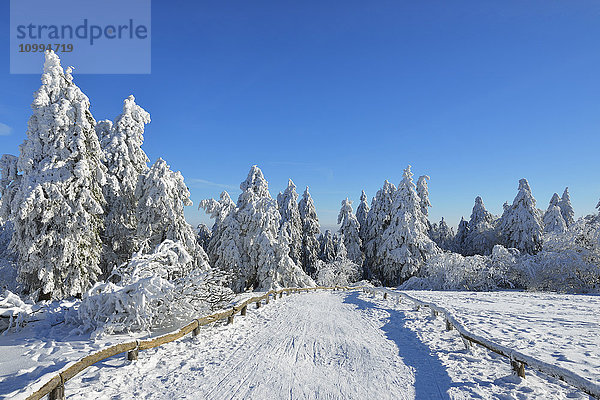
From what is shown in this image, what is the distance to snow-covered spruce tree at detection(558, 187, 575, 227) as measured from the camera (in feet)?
157

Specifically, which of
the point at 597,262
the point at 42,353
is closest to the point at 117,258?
the point at 42,353

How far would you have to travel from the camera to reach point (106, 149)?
797 inches

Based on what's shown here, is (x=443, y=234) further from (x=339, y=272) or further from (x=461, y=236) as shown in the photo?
(x=339, y=272)

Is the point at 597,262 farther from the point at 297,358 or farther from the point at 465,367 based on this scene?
the point at 297,358

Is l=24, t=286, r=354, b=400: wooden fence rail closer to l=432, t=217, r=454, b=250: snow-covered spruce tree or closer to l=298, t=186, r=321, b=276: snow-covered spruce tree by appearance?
l=298, t=186, r=321, b=276: snow-covered spruce tree

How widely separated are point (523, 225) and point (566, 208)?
23.8 m

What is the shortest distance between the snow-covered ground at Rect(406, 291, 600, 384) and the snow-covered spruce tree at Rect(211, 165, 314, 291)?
14774mm

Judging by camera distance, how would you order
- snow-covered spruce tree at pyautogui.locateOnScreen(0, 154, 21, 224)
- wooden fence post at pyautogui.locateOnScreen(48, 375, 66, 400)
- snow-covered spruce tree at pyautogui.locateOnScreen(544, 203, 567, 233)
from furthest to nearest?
snow-covered spruce tree at pyautogui.locateOnScreen(544, 203, 567, 233) → snow-covered spruce tree at pyautogui.locateOnScreen(0, 154, 21, 224) → wooden fence post at pyautogui.locateOnScreen(48, 375, 66, 400)

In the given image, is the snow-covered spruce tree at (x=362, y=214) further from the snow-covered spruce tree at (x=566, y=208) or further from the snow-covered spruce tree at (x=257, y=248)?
the snow-covered spruce tree at (x=566, y=208)

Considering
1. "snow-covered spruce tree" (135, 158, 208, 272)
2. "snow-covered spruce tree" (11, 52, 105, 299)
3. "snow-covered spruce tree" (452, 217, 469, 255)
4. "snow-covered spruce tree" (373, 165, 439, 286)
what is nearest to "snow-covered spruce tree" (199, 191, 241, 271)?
"snow-covered spruce tree" (135, 158, 208, 272)

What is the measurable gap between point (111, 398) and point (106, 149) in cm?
1897

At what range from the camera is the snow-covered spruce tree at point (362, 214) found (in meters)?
45.7

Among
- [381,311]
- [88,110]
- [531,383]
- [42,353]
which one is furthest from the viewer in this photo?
[88,110]

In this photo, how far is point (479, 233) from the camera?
43.4m
